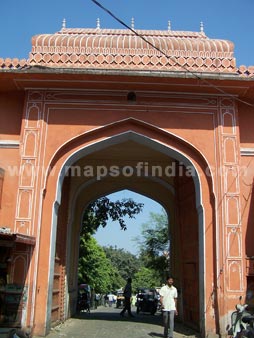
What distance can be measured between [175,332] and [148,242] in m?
16.8

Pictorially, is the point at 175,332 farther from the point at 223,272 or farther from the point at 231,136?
the point at 231,136

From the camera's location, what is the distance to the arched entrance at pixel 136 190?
350 inches

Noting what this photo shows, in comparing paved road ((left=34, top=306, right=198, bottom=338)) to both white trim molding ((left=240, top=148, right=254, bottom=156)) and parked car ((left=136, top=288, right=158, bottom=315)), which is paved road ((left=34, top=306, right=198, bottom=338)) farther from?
parked car ((left=136, top=288, right=158, bottom=315))

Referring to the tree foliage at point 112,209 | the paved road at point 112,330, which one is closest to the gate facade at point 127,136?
the paved road at point 112,330

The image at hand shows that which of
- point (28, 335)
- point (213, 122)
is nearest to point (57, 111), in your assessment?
point (213, 122)

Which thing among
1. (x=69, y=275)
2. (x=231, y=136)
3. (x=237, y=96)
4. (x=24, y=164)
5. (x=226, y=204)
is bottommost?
(x=69, y=275)

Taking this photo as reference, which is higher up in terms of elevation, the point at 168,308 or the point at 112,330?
the point at 168,308

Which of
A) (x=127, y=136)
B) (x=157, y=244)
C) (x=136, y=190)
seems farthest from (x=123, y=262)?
(x=127, y=136)

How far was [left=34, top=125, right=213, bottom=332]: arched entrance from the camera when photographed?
8.88 m

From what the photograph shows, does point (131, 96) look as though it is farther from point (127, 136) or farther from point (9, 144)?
point (9, 144)

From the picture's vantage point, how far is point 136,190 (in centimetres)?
1336

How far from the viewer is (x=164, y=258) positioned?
23781mm

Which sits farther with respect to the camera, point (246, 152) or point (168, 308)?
point (246, 152)

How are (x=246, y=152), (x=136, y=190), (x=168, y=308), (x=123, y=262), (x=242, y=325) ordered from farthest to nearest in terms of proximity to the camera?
1. (x=123, y=262)
2. (x=136, y=190)
3. (x=246, y=152)
4. (x=168, y=308)
5. (x=242, y=325)
